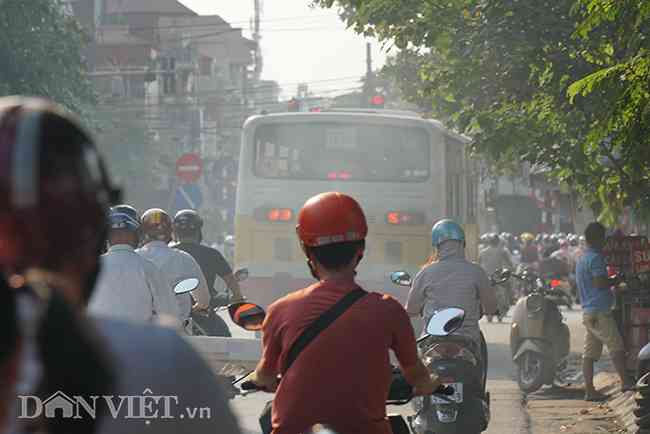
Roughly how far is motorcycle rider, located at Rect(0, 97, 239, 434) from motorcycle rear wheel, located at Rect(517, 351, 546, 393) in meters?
13.8

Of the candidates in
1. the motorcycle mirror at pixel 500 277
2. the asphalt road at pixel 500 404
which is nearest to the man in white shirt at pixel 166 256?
the asphalt road at pixel 500 404

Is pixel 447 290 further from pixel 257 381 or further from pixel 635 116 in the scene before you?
pixel 257 381

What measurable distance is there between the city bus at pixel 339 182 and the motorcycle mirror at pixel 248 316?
1410 cm

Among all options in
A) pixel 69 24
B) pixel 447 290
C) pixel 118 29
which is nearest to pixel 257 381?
pixel 447 290

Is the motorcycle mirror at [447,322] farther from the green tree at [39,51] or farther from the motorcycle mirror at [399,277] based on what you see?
the green tree at [39,51]

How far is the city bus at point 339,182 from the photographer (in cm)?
1966

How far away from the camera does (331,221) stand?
4734 millimetres

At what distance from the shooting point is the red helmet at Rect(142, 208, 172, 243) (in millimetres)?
10062

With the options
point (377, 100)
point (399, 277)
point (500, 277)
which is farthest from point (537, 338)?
point (377, 100)

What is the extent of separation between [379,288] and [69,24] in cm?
1563

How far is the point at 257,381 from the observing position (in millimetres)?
4859

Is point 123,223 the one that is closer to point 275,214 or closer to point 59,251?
point 59,251

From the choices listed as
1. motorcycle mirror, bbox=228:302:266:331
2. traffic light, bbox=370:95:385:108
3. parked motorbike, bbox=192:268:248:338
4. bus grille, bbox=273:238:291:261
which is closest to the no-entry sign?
traffic light, bbox=370:95:385:108

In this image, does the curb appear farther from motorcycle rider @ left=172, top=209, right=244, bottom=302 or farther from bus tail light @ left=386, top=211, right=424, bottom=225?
motorcycle rider @ left=172, top=209, right=244, bottom=302
